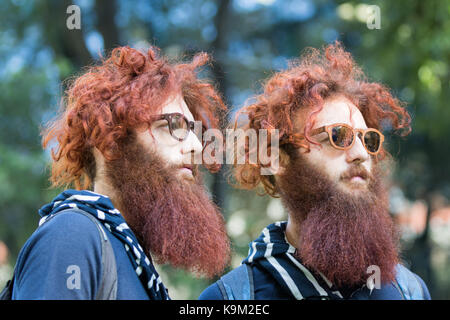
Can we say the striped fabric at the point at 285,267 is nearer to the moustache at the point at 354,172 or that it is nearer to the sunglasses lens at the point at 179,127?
the moustache at the point at 354,172

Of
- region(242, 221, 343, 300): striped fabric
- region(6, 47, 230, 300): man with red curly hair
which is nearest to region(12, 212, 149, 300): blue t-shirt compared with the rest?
region(6, 47, 230, 300): man with red curly hair

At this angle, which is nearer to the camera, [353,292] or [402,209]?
[353,292]

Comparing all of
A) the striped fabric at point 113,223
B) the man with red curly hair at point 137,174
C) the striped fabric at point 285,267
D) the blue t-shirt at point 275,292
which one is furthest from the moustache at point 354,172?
the striped fabric at point 113,223

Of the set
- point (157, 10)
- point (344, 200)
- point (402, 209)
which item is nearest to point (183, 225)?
point (344, 200)

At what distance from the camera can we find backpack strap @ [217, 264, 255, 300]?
2.55m

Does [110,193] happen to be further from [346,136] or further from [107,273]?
[346,136]

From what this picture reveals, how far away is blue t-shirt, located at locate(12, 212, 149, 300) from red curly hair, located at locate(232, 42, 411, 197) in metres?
1.27

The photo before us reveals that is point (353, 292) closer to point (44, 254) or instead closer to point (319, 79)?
point (319, 79)

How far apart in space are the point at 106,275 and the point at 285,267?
1.07 meters

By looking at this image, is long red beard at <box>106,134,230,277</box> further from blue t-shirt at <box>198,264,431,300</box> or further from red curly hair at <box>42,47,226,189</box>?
blue t-shirt at <box>198,264,431,300</box>

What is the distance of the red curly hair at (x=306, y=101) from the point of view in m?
2.81

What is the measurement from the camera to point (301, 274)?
8.50 feet

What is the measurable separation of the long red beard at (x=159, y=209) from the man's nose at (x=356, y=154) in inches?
33.5
